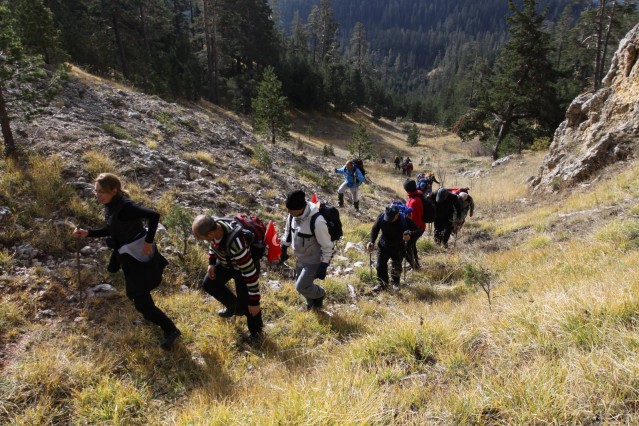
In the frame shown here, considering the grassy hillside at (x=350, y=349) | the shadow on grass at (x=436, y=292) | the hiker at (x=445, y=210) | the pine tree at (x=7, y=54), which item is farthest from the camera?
the hiker at (x=445, y=210)

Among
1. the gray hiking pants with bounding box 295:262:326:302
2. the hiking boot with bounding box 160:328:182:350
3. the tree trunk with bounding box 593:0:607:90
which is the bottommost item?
the hiking boot with bounding box 160:328:182:350

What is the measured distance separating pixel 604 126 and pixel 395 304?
40.2 ft

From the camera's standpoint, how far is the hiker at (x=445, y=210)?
7.66 metres

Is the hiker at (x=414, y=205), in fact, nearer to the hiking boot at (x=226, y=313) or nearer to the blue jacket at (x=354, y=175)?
the hiking boot at (x=226, y=313)

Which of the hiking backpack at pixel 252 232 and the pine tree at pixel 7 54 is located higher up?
the pine tree at pixel 7 54

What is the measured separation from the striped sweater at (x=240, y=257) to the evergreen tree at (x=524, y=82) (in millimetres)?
25028

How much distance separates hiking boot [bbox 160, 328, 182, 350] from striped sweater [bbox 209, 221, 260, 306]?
3.04ft

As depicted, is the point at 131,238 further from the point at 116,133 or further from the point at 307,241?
the point at 116,133

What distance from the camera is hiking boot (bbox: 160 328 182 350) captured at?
12.8 feet

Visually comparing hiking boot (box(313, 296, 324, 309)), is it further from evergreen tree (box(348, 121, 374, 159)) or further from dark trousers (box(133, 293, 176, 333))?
evergreen tree (box(348, 121, 374, 159))

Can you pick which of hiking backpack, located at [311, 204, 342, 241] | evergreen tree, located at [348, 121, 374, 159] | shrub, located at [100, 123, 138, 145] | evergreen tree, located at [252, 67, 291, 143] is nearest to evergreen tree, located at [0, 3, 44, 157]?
shrub, located at [100, 123, 138, 145]

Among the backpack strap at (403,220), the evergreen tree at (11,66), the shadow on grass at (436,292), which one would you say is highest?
the evergreen tree at (11,66)

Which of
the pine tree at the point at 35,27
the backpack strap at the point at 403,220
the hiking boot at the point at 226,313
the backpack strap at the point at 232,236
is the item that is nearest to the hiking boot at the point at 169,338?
the hiking boot at the point at 226,313

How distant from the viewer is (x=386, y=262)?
5.88 m
